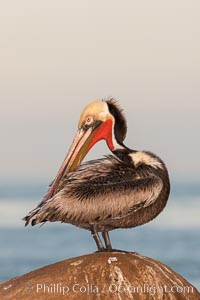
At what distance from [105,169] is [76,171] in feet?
1.46

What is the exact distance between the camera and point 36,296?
11117 millimetres

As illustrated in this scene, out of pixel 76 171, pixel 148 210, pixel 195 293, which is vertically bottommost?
pixel 195 293

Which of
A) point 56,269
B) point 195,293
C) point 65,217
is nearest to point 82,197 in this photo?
point 65,217

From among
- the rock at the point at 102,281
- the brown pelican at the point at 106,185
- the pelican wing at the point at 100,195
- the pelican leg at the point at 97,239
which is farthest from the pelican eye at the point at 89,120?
the rock at the point at 102,281

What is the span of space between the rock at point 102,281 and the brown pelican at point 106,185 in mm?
418

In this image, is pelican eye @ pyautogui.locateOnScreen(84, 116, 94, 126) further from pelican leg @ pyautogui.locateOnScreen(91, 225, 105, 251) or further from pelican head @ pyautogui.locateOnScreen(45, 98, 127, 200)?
pelican leg @ pyautogui.locateOnScreen(91, 225, 105, 251)

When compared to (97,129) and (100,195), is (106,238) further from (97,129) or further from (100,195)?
(97,129)

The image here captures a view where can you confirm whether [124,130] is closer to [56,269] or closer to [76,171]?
[76,171]

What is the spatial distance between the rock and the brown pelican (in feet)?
1.37

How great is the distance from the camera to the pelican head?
12.3m

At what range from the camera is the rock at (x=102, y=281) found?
10984 millimetres

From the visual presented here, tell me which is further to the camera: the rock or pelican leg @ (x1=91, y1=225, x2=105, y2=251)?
pelican leg @ (x1=91, y1=225, x2=105, y2=251)

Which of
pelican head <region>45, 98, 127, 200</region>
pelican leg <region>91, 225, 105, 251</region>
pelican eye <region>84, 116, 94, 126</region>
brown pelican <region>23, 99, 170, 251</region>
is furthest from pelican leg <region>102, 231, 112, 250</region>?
pelican eye <region>84, 116, 94, 126</region>

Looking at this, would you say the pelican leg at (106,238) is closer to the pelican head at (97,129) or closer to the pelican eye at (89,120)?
the pelican head at (97,129)
